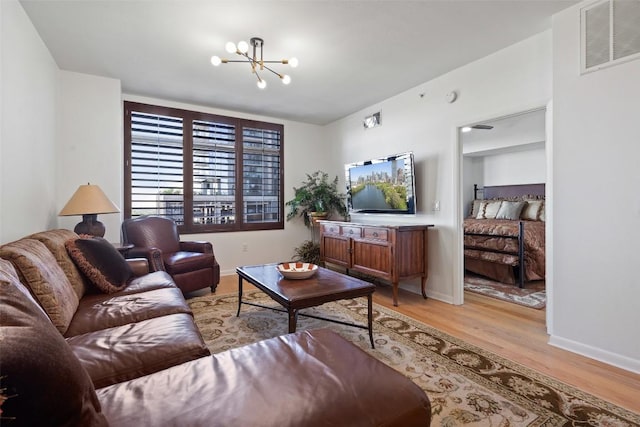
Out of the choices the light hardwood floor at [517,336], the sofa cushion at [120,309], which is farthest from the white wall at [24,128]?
the light hardwood floor at [517,336]

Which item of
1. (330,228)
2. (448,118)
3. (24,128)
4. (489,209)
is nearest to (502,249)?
(448,118)

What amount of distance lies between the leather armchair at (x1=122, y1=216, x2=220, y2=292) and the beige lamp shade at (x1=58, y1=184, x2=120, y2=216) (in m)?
0.48

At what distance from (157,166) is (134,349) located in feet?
11.3

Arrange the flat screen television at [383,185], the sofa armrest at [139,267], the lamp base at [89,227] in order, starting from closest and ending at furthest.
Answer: the sofa armrest at [139,267] < the lamp base at [89,227] < the flat screen television at [383,185]

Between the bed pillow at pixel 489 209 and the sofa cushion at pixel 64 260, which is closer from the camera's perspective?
the sofa cushion at pixel 64 260

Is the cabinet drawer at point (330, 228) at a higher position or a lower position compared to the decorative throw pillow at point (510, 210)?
lower

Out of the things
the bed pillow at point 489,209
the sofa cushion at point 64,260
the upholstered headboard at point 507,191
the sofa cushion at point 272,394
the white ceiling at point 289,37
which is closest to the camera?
the sofa cushion at point 272,394

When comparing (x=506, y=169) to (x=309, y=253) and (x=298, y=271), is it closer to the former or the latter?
(x=309, y=253)

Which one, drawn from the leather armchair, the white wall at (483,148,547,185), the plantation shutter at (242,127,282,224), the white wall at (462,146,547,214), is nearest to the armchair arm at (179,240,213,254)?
the leather armchair

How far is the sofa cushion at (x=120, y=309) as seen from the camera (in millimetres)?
1627

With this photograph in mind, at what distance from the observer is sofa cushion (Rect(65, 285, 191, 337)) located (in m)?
1.63

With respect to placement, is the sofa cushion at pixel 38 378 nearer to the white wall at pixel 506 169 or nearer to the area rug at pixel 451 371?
the area rug at pixel 451 371

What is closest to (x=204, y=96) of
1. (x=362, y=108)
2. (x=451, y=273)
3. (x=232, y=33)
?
(x=232, y=33)

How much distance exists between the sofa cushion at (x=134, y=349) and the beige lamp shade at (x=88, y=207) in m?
1.82
